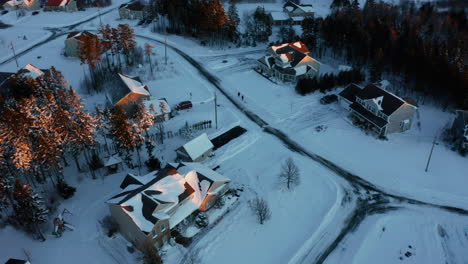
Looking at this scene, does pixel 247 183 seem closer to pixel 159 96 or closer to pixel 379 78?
pixel 159 96

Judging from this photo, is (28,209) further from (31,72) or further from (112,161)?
(31,72)

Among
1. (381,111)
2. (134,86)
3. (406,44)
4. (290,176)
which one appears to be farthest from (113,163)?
(406,44)

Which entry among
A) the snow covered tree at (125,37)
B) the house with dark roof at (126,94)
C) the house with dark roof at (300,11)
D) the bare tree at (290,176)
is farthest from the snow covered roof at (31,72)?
the house with dark roof at (300,11)

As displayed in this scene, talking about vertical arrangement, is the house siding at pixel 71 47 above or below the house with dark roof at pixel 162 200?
above

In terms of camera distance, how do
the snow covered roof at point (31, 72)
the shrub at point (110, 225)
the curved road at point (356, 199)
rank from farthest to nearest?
the snow covered roof at point (31, 72) < the shrub at point (110, 225) < the curved road at point (356, 199)

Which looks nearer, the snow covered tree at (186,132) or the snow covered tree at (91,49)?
the snow covered tree at (186,132)

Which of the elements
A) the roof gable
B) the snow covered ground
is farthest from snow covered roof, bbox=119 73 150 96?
the snow covered ground

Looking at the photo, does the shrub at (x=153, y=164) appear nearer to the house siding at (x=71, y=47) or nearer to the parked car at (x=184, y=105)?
the parked car at (x=184, y=105)
